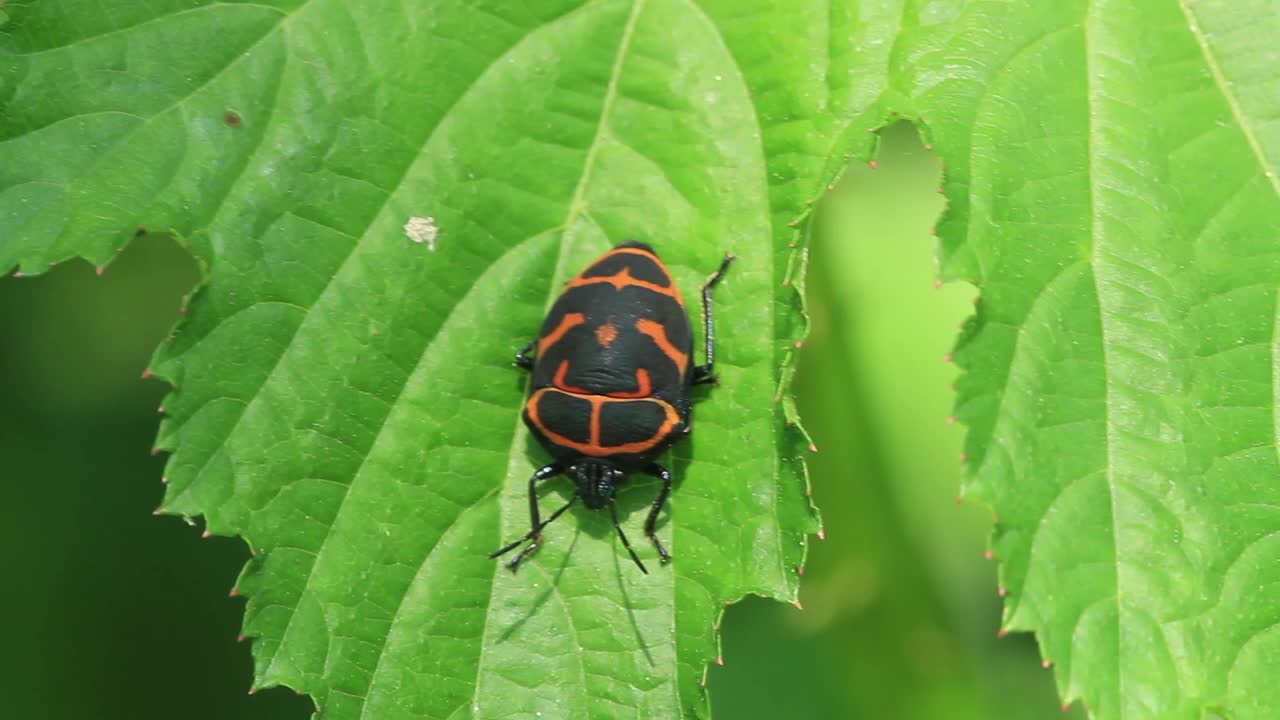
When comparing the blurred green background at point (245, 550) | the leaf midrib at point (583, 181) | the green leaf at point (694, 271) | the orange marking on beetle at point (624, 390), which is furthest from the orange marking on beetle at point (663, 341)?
the blurred green background at point (245, 550)

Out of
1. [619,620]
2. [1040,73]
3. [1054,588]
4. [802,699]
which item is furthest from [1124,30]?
[802,699]

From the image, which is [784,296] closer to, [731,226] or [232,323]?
[731,226]

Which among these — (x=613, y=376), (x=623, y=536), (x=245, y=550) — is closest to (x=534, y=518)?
(x=623, y=536)

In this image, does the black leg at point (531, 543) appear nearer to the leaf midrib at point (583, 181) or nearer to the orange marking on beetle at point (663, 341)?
the leaf midrib at point (583, 181)

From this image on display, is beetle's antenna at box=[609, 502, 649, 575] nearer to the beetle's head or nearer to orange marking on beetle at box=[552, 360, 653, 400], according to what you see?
the beetle's head

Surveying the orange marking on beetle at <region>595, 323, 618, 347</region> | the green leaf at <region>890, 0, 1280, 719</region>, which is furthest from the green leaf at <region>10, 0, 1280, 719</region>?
the orange marking on beetle at <region>595, 323, 618, 347</region>

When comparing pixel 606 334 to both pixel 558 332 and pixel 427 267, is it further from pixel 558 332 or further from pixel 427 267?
pixel 427 267
